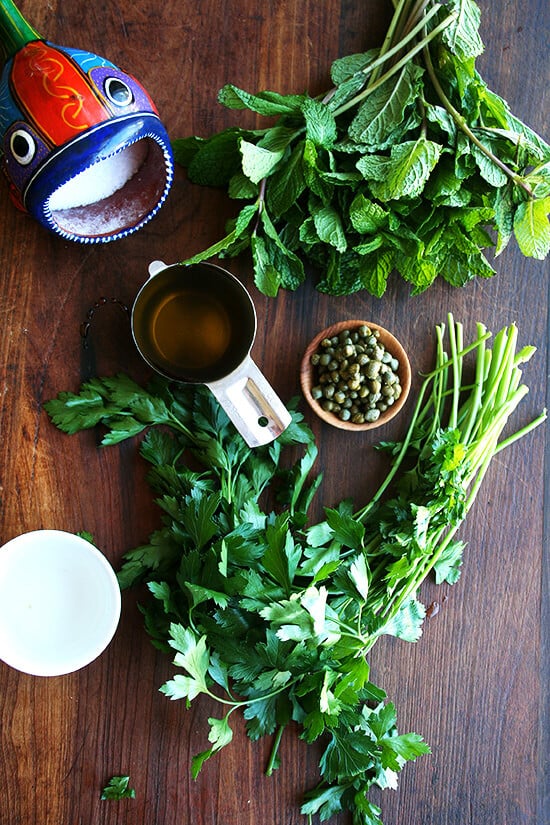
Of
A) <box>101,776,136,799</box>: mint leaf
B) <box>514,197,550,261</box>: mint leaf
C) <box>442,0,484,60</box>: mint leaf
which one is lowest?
<box>101,776,136,799</box>: mint leaf

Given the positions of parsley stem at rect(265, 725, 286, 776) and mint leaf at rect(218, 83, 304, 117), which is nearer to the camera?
mint leaf at rect(218, 83, 304, 117)

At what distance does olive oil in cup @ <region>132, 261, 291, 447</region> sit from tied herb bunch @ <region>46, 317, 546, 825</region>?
0.04 meters

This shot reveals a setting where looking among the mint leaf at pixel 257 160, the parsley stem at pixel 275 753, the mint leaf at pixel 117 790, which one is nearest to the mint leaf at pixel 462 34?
the mint leaf at pixel 257 160

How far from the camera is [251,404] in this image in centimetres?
112

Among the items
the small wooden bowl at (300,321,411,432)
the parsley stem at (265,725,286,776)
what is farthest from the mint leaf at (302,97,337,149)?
the parsley stem at (265,725,286,776)

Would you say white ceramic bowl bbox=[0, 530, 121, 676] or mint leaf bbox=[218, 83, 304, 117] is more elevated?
mint leaf bbox=[218, 83, 304, 117]

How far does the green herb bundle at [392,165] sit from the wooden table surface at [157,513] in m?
0.09

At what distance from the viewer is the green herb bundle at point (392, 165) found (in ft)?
3.51

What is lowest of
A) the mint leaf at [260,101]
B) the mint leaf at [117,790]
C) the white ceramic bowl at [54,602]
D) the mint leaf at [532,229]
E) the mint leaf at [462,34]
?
the mint leaf at [117,790]

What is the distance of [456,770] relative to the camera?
4.08 ft

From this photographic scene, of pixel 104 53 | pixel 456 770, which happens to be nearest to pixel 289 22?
pixel 104 53

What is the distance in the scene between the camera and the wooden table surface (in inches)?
45.7

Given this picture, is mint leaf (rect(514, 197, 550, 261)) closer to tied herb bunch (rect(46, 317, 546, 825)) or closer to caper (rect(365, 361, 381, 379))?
tied herb bunch (rect(46, 317, 546, 825))

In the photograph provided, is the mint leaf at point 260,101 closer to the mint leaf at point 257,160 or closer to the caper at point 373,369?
the mint leaf at point 257,160
